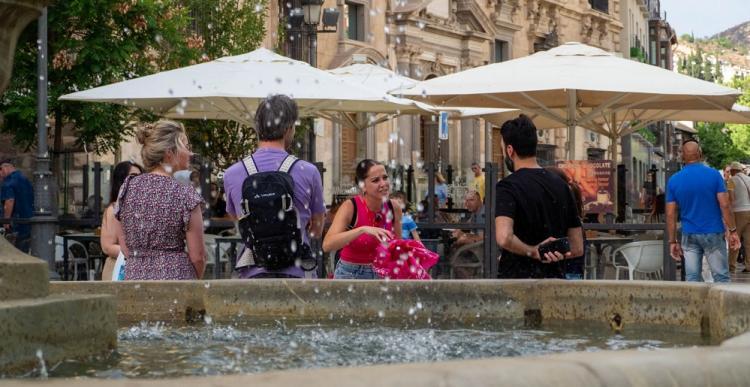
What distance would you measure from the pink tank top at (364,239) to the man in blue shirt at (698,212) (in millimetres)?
4688

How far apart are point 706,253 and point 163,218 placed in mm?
6921

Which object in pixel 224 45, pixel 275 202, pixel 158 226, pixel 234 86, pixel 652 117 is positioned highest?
pixel 224 45

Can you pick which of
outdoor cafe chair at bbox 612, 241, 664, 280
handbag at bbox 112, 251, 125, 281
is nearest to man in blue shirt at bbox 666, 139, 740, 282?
outdoor cafe chair at bbox 612, 241, 664, 280

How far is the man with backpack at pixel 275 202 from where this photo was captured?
6.04 m

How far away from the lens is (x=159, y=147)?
634cm

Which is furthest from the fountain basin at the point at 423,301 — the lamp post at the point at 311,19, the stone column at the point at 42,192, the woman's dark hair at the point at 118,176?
the lamp post at the point at 311,19

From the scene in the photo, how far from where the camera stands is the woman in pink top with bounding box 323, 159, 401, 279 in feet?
25.4

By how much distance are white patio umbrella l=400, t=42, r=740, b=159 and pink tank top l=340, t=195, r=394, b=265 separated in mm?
6431

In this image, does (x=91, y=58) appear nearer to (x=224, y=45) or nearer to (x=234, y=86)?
(x=234, y=86)

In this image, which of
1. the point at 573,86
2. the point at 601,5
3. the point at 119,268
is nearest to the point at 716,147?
the point at 601,5

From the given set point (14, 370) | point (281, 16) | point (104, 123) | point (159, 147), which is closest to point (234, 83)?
point (104, 123)

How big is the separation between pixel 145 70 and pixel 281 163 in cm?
1358

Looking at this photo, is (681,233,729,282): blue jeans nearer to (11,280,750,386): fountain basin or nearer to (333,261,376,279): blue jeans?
(333,261,376,279): blue jeans

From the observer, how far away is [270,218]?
6016 millimetres
